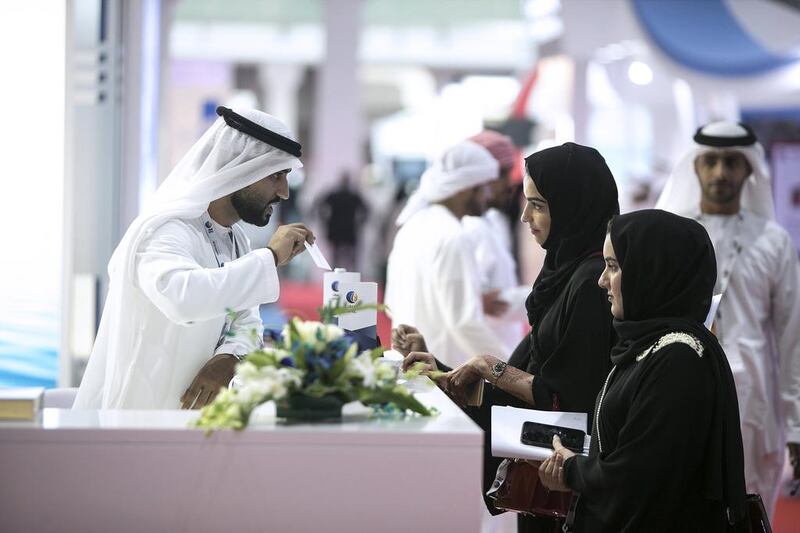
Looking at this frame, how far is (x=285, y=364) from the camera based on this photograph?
95.6 inches

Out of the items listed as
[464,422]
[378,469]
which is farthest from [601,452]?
[378,469]

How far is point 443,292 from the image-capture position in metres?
4.92

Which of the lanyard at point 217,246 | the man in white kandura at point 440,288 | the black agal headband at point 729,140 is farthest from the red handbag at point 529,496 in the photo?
the black agal headband at point 729,140

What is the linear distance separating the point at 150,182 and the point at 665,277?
5849 mm

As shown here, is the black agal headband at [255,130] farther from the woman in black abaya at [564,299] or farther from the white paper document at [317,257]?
the woman in black abaya at [564,299]

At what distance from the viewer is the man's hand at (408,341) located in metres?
3.67

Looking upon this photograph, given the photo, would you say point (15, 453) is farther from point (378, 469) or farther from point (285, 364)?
point (378, 469)

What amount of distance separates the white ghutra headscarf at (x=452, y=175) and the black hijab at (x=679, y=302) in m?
2.61

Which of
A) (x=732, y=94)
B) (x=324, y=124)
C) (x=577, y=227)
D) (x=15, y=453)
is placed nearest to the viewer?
(x=15, y=453)

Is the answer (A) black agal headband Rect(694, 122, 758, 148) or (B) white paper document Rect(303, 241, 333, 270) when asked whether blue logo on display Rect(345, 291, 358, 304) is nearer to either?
(B) white paper document Rect(303, 241, 333, 270)

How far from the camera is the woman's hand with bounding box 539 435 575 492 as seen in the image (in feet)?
8.88

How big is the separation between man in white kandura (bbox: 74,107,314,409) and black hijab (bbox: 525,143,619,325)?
0.74 m

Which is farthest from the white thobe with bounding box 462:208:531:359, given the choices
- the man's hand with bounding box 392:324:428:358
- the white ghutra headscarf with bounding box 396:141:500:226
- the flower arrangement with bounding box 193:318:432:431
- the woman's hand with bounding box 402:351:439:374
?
the flower arrangement with bounding box 193:318:432:431

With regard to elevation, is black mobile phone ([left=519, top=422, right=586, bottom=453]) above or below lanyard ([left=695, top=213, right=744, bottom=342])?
below
